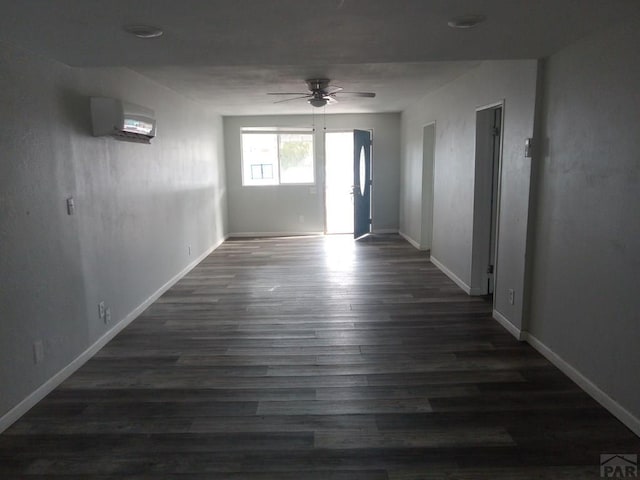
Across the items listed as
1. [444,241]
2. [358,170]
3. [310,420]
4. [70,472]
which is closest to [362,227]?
[358,170]

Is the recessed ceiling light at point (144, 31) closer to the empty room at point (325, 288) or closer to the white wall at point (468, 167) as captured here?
the empty room at point (325, 288)

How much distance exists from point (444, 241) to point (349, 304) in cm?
A: 193

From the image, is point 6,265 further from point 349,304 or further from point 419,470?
point 349,304

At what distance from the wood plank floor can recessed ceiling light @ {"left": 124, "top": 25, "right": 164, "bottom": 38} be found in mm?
2238

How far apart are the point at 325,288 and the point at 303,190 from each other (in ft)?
13.5

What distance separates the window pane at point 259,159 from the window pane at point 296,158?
163 mm

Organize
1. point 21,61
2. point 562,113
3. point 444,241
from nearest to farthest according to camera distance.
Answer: point 21,61, point 562,113, point 444,241

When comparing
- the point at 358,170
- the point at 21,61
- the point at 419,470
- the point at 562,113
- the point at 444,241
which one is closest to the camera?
the point at 419,470

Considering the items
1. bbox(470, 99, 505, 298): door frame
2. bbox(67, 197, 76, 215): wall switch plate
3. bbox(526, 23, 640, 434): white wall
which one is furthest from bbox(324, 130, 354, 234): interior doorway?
bbox(67, 197, 76, 215): wall switch plate

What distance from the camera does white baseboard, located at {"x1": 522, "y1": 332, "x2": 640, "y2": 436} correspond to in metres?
2.45

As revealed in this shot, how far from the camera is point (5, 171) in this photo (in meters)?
2.55

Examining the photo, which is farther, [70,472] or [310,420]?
[310,420]

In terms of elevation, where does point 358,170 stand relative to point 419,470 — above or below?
above

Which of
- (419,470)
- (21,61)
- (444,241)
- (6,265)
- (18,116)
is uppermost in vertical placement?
(21,61)
